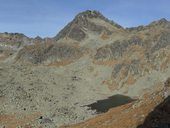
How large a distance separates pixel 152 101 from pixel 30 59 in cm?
14506

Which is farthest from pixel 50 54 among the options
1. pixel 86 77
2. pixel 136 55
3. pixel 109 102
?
pixel 109 102

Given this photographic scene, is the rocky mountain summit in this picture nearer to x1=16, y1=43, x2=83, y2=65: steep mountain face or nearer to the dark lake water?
x1=16, y1=43, x2=83, y2=65: steep mountain face

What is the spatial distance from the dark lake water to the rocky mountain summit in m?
0.29

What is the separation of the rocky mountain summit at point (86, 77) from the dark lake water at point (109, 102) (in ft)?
0.96

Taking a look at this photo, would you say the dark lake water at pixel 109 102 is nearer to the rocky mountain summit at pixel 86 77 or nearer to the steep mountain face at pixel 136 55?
the rocky mountain summit at pixel 86 77

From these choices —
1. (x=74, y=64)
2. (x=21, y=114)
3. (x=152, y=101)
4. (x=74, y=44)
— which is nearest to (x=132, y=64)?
(x=74, y=64)

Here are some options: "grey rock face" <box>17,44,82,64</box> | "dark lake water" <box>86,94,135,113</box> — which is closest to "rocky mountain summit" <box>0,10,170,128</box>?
"grey rock face" <box>17,44,82,64</box>

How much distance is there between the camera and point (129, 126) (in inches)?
→ 1556

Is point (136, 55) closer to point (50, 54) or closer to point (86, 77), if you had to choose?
point (86, 77)

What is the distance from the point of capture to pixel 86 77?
148 meters

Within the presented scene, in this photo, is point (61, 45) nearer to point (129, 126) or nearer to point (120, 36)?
point (120, 36)

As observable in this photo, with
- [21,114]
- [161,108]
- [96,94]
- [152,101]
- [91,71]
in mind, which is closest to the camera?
[161,108]

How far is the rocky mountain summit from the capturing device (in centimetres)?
7056

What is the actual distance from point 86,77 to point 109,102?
37047 millimetres
